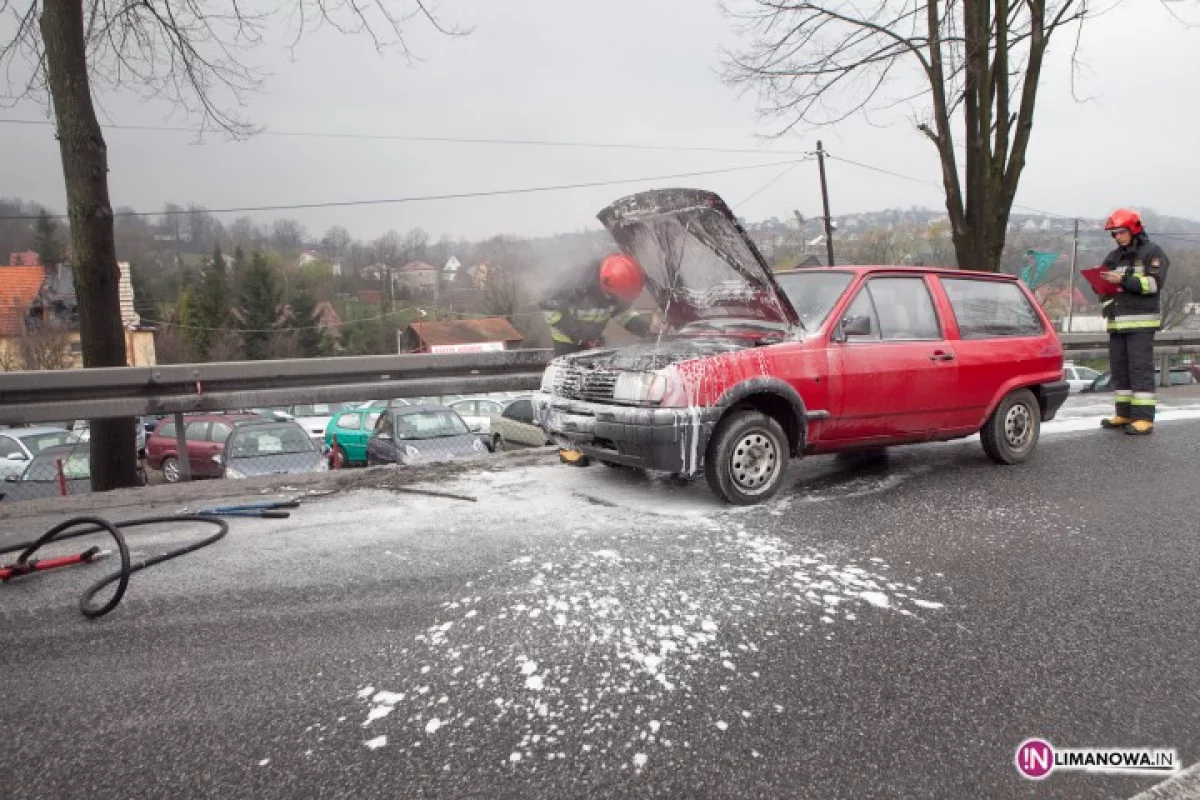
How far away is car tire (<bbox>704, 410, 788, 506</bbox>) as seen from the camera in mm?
4500

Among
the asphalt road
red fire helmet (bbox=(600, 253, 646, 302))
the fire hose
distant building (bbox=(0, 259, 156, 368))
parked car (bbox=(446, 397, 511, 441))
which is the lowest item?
parked car (bbox=(446, 397, 511, 441))

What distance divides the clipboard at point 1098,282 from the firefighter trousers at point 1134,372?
442 mm

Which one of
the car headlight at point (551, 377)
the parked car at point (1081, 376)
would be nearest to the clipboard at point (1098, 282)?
the car headlight at point (551, 377)

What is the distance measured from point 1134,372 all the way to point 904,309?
3462 mm

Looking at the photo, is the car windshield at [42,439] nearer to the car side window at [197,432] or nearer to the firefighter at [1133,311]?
the car side window at [197,432]

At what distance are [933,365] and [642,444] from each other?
2373mm

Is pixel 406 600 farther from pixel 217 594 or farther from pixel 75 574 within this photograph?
pixel 75 574

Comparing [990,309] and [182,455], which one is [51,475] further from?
[990,309]

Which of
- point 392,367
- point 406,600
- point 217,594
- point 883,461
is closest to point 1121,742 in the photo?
point 406,600

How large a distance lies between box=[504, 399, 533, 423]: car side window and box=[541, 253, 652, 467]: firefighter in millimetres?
6130

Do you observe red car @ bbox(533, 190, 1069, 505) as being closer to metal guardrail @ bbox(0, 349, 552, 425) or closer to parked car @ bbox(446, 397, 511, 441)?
metal guardrail @ bbox(0, 349, 552, 425)

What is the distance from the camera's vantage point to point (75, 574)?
11.4 feet

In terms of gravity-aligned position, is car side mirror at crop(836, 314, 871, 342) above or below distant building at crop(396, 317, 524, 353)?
below

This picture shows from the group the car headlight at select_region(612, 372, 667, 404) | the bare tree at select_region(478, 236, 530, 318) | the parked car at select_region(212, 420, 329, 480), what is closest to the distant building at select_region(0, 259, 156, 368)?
the bare tree at select_region(478, 236, 530, 318)
